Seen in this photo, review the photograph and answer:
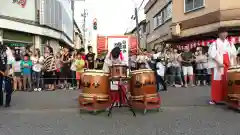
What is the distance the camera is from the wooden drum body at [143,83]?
312 inches

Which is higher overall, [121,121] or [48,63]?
[48,63]

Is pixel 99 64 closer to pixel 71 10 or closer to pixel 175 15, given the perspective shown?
pixel 175 15

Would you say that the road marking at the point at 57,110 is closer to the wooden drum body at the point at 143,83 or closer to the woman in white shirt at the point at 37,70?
the wooden drum body at the point at 143,83

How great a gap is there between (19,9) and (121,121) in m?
16.7

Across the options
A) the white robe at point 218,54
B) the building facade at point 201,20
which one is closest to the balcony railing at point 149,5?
the building facade at point 201,20

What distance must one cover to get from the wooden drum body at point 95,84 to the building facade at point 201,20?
11751mm

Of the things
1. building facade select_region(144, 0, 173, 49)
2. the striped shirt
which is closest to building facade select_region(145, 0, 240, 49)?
building facade select_region(144, 0, 173, 49)

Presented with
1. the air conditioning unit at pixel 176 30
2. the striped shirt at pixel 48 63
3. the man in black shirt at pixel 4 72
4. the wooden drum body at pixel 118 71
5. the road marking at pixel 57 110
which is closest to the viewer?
the wooden drum body at pixel 118 71

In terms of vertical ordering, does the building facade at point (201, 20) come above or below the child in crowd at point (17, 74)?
above

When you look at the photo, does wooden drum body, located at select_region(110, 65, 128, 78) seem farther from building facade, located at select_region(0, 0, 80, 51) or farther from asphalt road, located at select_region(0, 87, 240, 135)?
building facade, located at select_region(0, 0, 80, 51)

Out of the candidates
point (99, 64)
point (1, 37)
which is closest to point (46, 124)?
point (99, 64)

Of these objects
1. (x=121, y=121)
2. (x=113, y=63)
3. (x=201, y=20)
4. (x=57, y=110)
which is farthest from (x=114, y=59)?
(x=201, y=20)

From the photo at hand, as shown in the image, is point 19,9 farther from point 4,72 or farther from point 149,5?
point 149,5

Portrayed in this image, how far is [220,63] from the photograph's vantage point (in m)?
8.88
